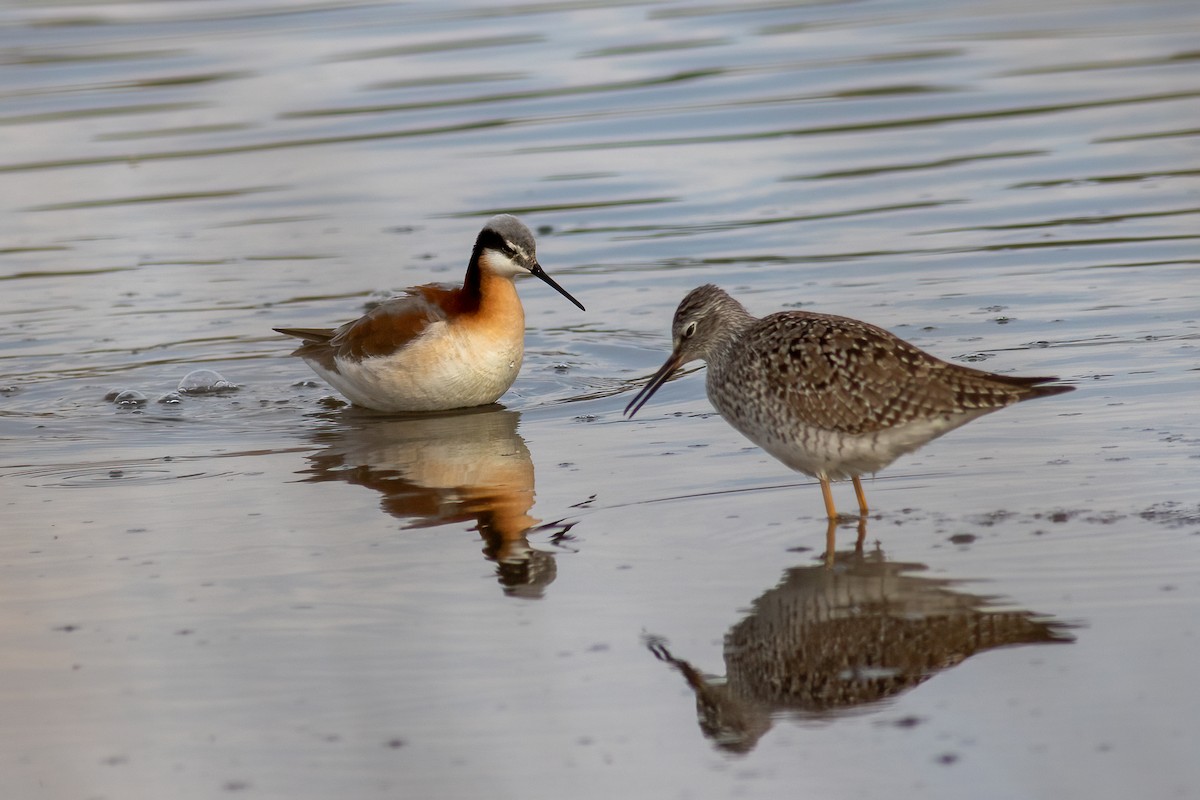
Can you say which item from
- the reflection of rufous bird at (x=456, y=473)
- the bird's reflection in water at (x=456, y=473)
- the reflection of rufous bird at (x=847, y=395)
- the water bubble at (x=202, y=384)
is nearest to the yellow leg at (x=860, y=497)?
the reflection of rufous bird at (x=847, y=395)

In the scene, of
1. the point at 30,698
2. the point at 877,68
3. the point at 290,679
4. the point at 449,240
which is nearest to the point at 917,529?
the point at 290,679

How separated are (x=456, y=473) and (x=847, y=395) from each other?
2.54 meters

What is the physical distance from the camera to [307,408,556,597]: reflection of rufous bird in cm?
773

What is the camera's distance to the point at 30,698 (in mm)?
6305

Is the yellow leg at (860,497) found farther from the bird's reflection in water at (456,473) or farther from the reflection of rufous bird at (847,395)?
the bird's reflection in water at (456,473)

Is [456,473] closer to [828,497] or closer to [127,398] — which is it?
[828,497]

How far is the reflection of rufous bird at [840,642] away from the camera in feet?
19.2

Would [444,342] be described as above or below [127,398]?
above

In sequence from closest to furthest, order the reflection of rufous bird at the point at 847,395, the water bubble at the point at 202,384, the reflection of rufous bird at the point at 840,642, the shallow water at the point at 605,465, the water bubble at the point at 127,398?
the shallow water at the point at 605,465 → the reflection of rufous bird at the point at 840,642 → the reflection of rufous bird at the point at 847,395 → the water bubble at the point at 127,398 → the water bubble at the point at 202,384

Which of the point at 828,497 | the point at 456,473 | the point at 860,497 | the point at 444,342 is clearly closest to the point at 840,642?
the point at 828,497

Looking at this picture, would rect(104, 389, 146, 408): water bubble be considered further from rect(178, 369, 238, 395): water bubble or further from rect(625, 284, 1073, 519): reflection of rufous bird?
rect(625, 284, 1073, 519): reflection of rufous bird

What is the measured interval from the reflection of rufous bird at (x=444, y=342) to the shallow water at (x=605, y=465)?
0.31 metres

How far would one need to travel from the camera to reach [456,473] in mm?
9375

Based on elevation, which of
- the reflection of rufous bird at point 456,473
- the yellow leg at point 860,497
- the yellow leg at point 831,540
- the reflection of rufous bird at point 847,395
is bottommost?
the reflection of rufous bird at point 456,473
